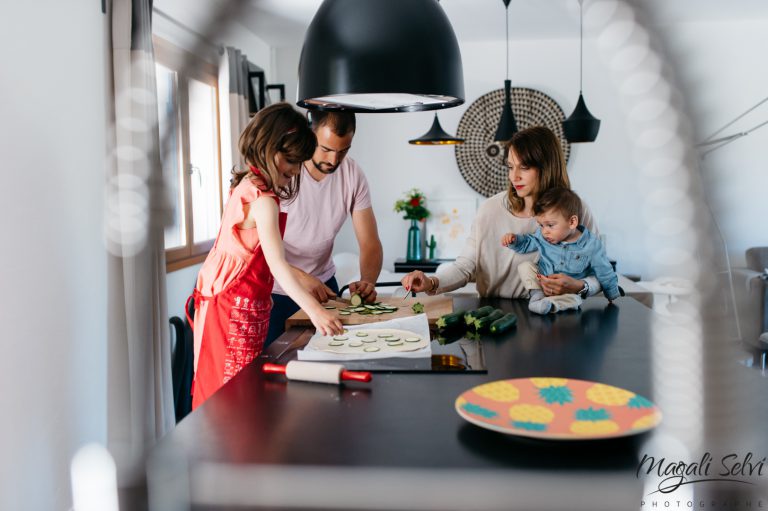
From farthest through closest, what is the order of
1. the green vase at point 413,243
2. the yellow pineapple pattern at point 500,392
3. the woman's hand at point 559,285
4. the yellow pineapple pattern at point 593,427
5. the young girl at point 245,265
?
the green vase at point 413,243 → the woman's hand at point 559,285 → the young girl at point 245,265 → the yellow pineapple pattern at point 500,392 → the yellow pineapple pattern at point 593,427

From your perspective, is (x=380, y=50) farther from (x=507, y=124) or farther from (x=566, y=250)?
(x=507, y=124)

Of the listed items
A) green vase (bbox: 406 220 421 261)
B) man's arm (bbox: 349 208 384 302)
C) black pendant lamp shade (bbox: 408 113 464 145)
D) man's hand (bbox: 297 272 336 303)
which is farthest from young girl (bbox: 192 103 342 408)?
green vase (bbox: 406 220 421 261)

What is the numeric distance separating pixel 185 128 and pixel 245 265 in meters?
0.96

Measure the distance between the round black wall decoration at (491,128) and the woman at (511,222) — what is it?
247 cm

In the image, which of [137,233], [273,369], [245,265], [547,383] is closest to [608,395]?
[547,383]

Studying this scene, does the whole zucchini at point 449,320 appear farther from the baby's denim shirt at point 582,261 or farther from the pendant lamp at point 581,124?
the pendant lamp at point 581,124

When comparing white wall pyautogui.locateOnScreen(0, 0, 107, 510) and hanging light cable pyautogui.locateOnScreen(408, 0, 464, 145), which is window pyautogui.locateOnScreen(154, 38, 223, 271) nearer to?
white wall pyautogui.locateOnScreen(0, 0, 107, 510)

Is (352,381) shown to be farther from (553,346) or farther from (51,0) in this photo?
(51,0)

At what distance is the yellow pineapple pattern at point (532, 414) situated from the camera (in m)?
0.57

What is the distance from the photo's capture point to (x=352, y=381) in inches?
33.1

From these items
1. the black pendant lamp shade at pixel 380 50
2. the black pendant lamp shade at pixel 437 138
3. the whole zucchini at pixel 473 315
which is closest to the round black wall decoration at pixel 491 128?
the black pendant lamp shade at pixel 437 138


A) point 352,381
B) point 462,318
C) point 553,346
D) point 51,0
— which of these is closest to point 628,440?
point 352,381

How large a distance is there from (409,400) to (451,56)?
1.28ft

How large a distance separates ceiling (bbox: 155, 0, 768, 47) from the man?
0.24 m
